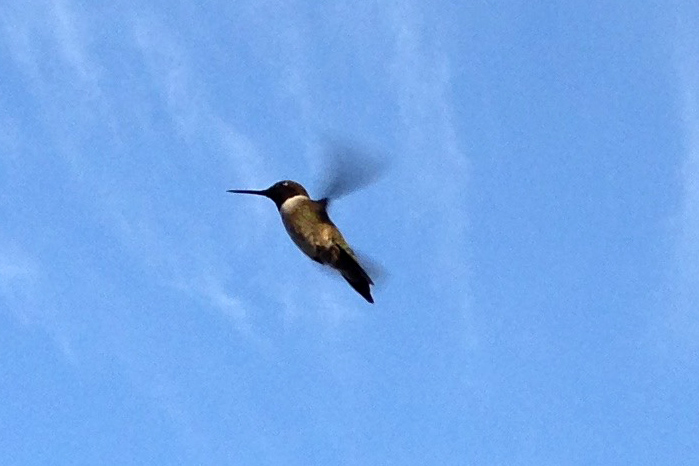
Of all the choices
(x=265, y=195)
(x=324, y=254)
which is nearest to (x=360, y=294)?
(x=324, y=254)

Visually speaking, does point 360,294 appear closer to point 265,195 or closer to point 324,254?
point 324,254

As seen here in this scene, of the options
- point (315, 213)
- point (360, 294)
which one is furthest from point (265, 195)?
point (360, 294)

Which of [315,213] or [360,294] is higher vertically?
[315,213]
